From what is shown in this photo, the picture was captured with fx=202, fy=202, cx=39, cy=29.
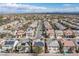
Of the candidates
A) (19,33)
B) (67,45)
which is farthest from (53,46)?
(19,33)

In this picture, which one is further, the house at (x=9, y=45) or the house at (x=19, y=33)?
the house at (x=19, y=33)

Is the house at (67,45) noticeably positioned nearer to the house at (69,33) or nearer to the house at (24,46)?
the house at (69,33)

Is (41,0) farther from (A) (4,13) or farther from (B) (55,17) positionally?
(A) (4,13)

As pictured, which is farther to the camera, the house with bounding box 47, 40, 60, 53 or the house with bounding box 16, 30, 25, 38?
the house with bounding box 16, 30, 25, 38

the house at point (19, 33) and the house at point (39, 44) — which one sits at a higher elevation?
the house at point (19, 33)

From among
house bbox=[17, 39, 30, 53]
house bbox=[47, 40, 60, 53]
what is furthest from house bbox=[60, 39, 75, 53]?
house bbox=[17, 39, 30, 53]

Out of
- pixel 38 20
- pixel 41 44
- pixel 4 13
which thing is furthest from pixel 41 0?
pixel 41 44

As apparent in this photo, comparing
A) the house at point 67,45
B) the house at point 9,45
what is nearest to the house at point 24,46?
the house at point 9,45

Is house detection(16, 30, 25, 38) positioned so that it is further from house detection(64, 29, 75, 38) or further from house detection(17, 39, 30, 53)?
house detection(64, 29, 75, 38)
